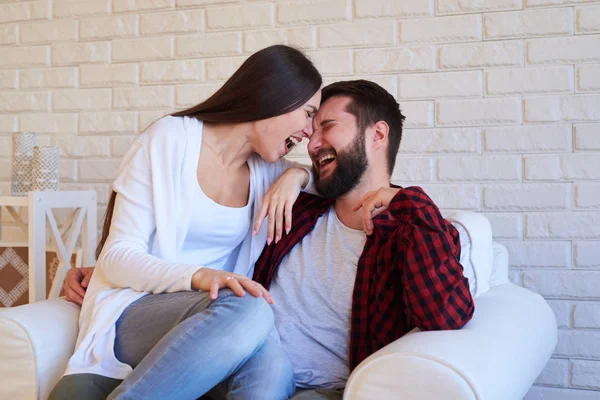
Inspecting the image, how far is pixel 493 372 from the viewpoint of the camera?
106 cm

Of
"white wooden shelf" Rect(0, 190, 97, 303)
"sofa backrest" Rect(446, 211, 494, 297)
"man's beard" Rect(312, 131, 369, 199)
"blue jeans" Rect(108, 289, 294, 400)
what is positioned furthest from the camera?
"white wooden shelf" Rect(0, 190, 97, 303)

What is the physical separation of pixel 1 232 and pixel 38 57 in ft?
2.24

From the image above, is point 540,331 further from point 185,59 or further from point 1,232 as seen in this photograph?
point 1,232

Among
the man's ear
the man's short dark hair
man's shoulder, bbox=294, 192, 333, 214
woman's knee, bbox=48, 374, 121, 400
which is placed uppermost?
the man's short dark hair

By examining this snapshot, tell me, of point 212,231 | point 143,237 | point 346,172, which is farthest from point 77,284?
point 346,172

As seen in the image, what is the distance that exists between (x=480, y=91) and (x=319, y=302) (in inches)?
36.0

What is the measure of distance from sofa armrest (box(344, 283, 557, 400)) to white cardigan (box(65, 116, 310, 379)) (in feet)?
1.50

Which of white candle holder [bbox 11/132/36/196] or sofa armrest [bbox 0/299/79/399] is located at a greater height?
white candle holder [bbox 11/132/36/196]

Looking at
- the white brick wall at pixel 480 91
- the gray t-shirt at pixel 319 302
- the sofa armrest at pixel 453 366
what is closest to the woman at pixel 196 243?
the gray t-shirt at pixel 319 302

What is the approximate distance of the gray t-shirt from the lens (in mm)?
1462

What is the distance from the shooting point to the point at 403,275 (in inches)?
52.9

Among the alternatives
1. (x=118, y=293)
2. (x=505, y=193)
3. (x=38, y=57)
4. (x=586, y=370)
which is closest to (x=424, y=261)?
(x=118, y=293)

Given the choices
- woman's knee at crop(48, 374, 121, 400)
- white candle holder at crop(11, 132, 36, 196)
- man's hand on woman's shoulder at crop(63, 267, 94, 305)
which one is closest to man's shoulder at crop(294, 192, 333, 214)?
man's hand on woman's shoulder at crop(63, 267, 94, 305)

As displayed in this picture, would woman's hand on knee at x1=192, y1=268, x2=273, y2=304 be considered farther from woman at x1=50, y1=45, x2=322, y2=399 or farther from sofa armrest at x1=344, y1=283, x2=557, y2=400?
sofa armrest at x1=344, y1=283, x2=557, y2=400
